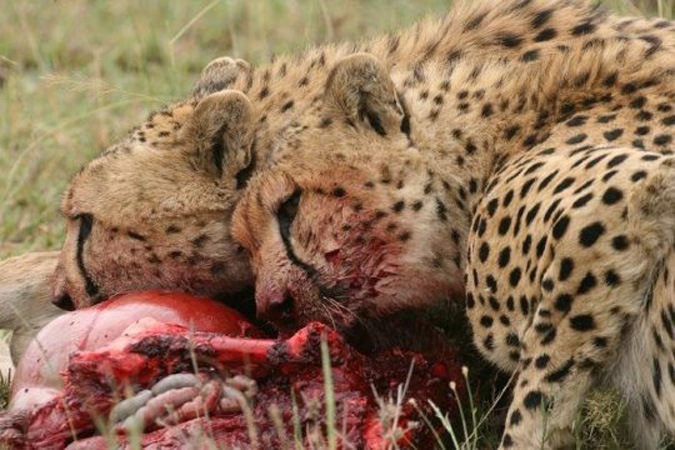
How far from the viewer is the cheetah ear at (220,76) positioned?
524cm

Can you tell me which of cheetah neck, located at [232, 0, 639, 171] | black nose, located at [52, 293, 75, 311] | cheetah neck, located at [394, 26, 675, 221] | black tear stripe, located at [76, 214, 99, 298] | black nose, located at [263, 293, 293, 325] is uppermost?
cheetah neck, located at [232, 0, 639, 171]

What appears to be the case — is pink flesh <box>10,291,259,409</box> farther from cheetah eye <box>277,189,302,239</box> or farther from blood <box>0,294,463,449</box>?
cheetah eye <box>277,189,302,239</box>

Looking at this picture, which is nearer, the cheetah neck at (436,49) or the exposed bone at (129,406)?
the exposed bone at (129,406)

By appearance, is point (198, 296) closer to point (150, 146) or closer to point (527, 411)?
point (150, 146)

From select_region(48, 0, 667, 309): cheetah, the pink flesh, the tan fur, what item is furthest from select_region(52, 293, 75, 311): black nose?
the pink flesh

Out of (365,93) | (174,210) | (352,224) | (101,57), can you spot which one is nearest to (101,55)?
(101,57)

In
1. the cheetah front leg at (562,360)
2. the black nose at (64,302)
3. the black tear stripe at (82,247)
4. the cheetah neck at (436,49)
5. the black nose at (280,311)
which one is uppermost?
the cheetah neck at (436,49)

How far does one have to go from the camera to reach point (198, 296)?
4.66 m

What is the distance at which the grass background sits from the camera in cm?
693

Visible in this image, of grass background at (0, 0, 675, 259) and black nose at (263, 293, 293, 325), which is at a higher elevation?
grass background at (0, 0, 675, 259)

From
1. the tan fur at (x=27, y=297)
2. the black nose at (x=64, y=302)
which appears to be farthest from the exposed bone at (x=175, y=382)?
the tan fur at (x=27, y=297)

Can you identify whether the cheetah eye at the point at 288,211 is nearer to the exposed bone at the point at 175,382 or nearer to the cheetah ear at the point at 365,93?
the cheetah ear at the point at 365,93

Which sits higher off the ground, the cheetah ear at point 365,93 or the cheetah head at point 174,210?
the cheetah ear at point 365,93

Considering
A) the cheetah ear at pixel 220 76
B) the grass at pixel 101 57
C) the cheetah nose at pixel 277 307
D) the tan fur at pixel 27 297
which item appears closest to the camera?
the cheetah nose at pixel 277 307
